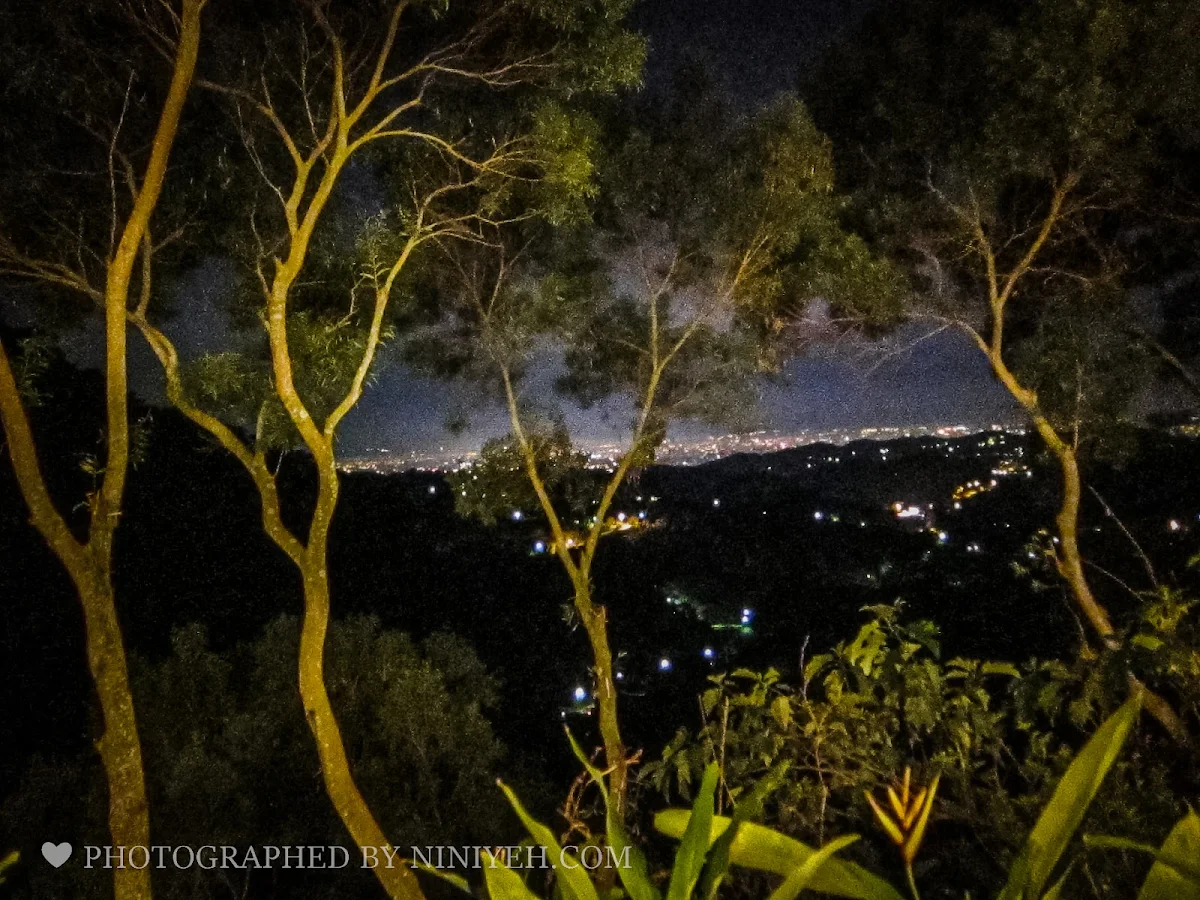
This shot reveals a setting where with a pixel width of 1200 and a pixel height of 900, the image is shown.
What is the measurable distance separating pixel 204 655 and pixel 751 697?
29.7ft

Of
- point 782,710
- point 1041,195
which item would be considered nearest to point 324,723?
point 782,710

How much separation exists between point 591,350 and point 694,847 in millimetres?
7425

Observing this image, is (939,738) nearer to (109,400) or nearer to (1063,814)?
(1063,814)

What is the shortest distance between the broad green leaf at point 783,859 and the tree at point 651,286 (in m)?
4.59

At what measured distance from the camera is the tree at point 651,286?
24.5 ft

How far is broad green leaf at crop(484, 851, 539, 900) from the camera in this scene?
220cm

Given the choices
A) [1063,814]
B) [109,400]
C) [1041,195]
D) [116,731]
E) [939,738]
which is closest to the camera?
[1063,814]

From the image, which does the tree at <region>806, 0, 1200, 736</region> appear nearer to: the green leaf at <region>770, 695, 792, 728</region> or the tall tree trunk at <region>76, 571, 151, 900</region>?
the green leaf at <region>770, 695, 792, 728</region>

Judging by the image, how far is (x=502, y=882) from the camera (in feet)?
7.25

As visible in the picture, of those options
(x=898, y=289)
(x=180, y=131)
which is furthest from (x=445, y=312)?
(x=898, y=289)

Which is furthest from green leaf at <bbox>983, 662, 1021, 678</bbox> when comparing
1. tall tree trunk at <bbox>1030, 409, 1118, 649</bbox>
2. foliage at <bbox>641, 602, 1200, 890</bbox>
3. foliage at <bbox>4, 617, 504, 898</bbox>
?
foliage at <bbox>4, 617, 504, 898</bbox>

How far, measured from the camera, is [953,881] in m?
3.41

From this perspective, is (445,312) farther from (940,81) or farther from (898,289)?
(940,81)

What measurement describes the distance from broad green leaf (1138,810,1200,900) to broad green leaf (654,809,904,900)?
543mm
